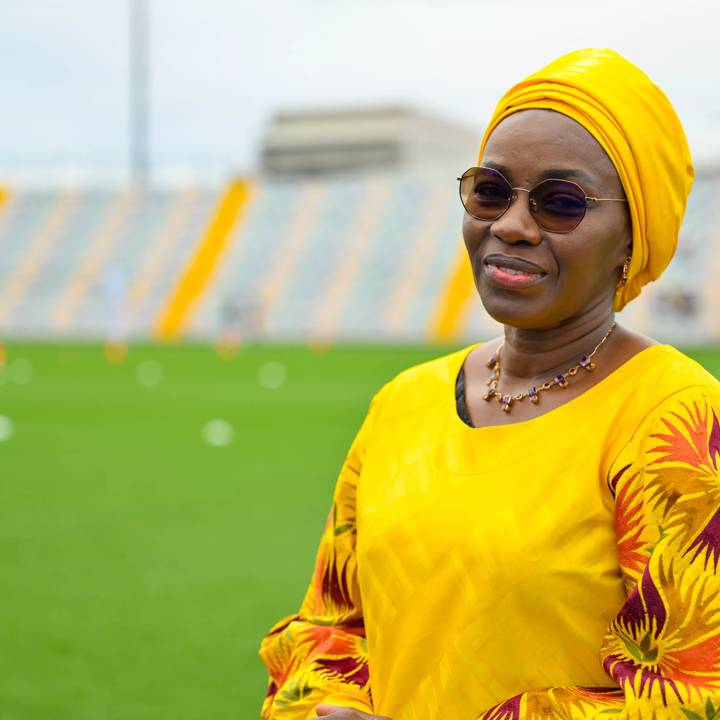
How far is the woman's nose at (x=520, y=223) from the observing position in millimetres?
1727

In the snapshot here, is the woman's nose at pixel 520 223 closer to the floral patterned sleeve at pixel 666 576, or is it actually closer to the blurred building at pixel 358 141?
the floral patterned sleeve at pixel 666 576

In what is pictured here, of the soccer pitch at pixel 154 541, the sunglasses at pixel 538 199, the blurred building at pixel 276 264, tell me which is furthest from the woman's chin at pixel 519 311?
the blurred building at pixel 276 264

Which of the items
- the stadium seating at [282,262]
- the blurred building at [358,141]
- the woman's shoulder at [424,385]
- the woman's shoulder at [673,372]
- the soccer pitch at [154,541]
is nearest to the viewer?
the woman's shoulder at [673,372]

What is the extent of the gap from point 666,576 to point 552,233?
509mm

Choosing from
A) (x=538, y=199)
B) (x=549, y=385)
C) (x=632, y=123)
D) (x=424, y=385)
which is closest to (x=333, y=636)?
(x=424, y=385)

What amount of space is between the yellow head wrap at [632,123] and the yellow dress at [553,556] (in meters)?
0.19

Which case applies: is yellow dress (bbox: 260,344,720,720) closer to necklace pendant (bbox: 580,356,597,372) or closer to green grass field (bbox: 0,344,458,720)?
necklace pendant (bbox: 580,356,597,372)

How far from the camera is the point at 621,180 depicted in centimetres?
168

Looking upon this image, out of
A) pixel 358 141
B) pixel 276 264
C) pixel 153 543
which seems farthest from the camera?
pixel 358 141

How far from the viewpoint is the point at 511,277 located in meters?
1.74

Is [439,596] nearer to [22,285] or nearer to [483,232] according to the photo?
[483,232]

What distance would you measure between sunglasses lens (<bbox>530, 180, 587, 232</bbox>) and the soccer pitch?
2.90 meters

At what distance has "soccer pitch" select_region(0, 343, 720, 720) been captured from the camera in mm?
4473

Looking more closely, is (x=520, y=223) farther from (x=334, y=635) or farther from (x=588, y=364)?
(x=334, y=635)
